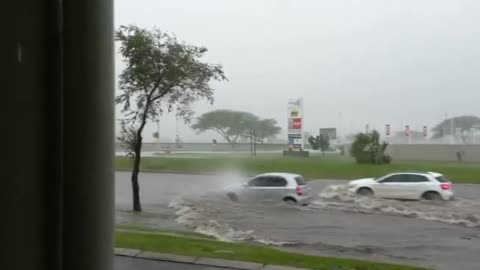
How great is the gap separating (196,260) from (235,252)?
579 mm

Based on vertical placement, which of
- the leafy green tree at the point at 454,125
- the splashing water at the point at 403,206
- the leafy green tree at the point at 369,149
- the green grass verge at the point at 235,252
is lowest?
the green grass verge at the point at 235,252

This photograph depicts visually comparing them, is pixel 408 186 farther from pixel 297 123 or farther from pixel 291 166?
pixel 297 123

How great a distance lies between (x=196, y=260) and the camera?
13.5 feet

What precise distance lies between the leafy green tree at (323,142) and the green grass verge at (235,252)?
1.42m

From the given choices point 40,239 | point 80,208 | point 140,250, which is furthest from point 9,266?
point 140,250

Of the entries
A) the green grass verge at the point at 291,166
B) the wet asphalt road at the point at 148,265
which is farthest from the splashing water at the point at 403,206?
the wet asphalt road at the point at 148,265

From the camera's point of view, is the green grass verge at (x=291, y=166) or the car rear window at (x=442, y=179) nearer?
the car rear window at (x=442, y=179)

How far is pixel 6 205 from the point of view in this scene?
4.15 ft

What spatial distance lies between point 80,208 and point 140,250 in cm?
283

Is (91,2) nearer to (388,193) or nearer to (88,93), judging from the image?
(88,93)

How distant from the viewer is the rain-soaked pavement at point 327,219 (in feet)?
16.4

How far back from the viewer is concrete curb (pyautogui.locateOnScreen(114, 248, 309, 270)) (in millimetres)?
3969

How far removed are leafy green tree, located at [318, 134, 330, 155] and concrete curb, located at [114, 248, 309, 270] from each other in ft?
6.27

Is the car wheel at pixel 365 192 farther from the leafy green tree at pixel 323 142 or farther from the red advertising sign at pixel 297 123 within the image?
the red advertising sign at pixel 297 123
